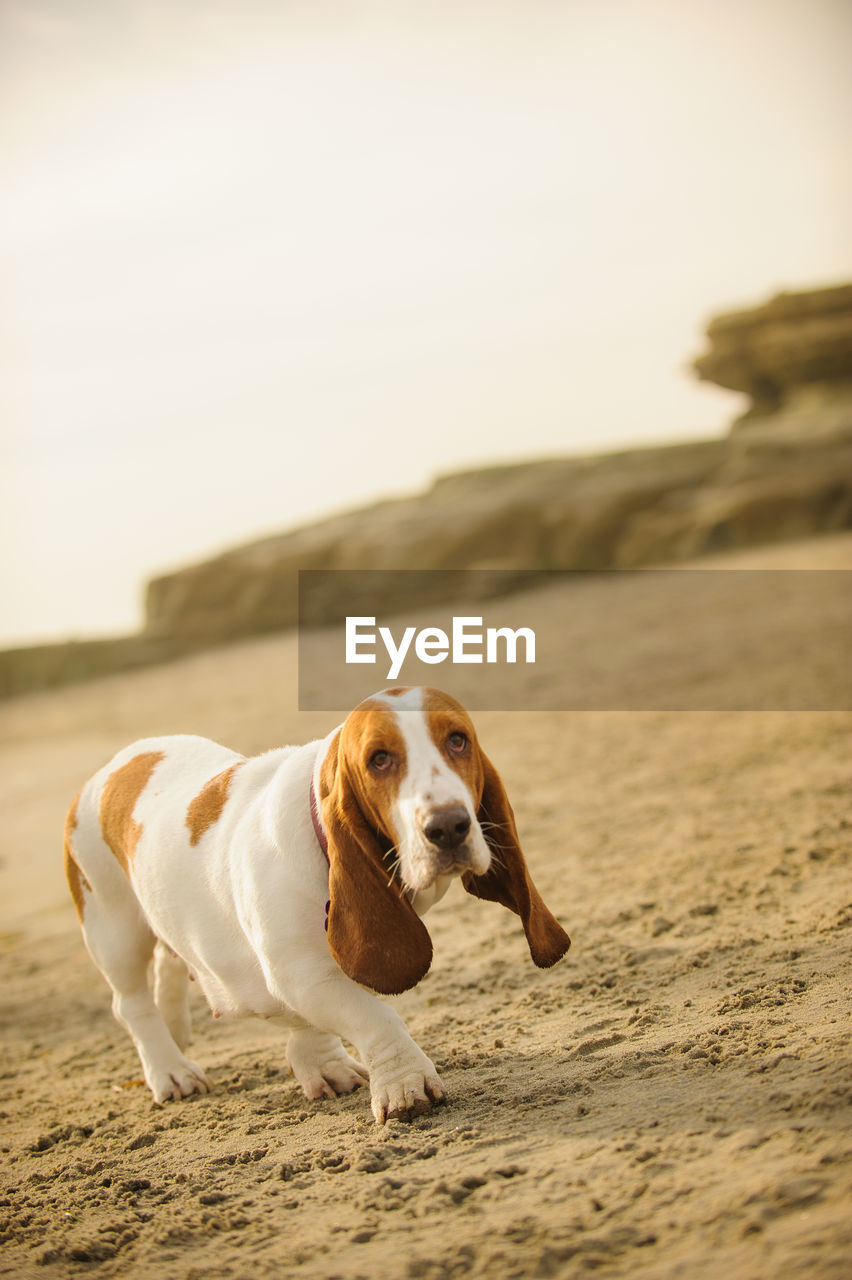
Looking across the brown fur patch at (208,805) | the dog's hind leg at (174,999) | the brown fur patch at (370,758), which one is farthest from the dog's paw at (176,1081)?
the brown fur patch at (370,758)

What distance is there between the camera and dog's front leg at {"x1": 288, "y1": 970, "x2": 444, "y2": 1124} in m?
3.28

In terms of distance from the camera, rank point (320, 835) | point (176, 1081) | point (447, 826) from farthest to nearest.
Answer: point (176, 1081), point (320, 835), point (447, 826)

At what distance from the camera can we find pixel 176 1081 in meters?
4.21

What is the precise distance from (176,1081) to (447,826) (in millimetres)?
1992

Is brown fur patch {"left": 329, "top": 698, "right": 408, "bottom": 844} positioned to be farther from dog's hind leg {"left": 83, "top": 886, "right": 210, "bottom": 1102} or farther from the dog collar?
dog's hind leg {"left": 83, "top": 886, "right": 210, "bottom": 1102}

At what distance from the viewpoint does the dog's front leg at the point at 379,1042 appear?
10.8 feet

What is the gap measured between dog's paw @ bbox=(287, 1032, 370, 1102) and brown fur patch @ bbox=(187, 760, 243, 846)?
2.60ft

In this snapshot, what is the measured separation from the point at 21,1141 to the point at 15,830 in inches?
262

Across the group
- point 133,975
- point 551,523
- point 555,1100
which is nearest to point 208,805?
point 133,975

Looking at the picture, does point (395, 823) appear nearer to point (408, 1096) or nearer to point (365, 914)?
point (365, 914)

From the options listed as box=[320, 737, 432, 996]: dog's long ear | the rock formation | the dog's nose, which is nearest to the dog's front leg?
box=[320, 737, 432, 996]: dog's long ear

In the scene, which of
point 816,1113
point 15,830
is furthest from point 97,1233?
point 15,830

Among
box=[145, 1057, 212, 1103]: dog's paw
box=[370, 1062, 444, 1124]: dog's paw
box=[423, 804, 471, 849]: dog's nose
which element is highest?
box=[423, 804, 471, 849]: dog's nose

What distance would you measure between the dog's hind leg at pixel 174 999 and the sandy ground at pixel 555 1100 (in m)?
0.17
